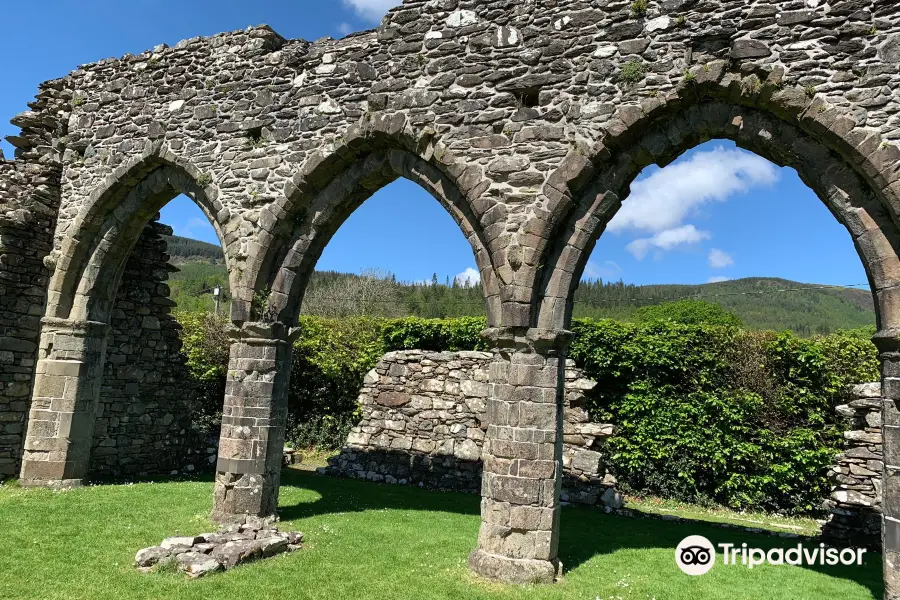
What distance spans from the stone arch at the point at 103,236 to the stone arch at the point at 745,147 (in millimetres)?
6349

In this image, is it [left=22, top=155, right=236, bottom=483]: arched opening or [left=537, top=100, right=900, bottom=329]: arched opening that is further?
[left=22, top=155, right=236, bottom=483]: arched opening

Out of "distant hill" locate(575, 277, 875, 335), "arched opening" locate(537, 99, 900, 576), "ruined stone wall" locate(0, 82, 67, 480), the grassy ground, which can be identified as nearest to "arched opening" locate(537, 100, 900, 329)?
"arched opening" locate(537, 99, 900, 576)

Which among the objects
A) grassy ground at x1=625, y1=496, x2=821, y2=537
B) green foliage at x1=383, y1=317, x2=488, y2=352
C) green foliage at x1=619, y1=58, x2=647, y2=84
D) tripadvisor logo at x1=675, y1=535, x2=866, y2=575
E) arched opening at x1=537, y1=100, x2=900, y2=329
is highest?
green foliage at x1=619, y1=58, x2=647, y2=84

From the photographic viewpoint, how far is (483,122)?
693 centimetres

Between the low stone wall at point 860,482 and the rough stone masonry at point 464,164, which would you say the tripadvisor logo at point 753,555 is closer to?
the low stone wall at point 860,482

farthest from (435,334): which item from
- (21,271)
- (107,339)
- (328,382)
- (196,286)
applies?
(196,286)

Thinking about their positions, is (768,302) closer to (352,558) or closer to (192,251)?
(352,558)

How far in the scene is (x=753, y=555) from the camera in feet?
23.4

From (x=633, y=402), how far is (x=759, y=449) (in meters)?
2.28

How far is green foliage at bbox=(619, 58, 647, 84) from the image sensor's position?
20.7 feet

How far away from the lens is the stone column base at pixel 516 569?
19.1 feet

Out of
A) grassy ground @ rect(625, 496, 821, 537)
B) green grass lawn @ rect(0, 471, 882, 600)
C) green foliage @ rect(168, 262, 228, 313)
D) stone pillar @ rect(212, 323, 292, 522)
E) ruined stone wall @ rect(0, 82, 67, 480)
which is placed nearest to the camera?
green grass lawn @ rect(0, 471, 882, 600)

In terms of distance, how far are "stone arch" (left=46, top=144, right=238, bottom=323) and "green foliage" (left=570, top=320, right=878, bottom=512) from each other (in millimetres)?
8297

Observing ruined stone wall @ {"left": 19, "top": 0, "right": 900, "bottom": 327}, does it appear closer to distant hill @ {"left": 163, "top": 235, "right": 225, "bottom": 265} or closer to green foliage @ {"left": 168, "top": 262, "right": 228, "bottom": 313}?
green foliage @ {"left": 168, "top": 262, "right": 228, "bottom": 313}
